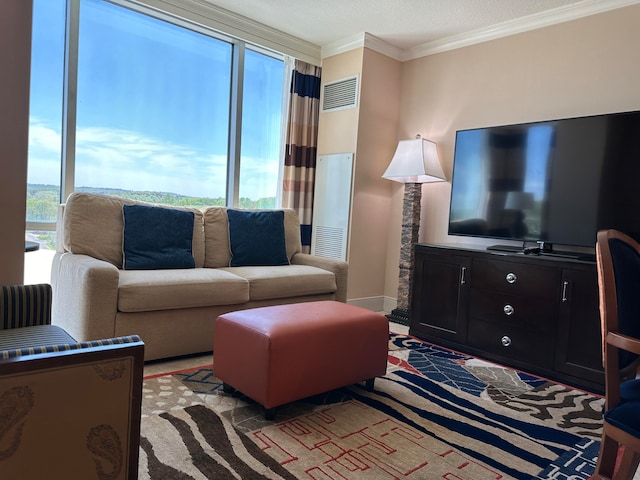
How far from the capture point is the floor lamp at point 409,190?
12.5 feet

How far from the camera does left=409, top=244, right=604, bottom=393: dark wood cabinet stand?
8.71ft

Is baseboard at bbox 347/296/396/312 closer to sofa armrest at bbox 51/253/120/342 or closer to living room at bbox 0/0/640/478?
living room at bbox 0/0/640/478

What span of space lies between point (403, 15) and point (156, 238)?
2539 mm

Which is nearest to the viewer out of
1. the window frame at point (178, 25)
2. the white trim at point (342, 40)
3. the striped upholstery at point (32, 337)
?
the striped upholstery at point (32, 337)

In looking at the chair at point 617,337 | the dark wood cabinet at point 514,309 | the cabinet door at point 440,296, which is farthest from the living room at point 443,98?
the chair at point 617,337

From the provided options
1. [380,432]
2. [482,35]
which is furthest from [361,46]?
[380,432]

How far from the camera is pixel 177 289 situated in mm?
2645

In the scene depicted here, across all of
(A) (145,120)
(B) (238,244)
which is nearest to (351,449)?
(B) (238,244)

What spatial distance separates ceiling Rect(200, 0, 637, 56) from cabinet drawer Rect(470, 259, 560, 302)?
1869mm

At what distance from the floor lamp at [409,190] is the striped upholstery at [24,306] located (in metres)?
2.79

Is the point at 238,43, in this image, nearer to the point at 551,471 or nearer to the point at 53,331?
the point at 53,331

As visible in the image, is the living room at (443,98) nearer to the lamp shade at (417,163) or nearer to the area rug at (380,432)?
the lamp shade at (417,163)

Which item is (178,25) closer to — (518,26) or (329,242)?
(329,242)

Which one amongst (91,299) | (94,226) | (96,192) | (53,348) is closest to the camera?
(53,348)
